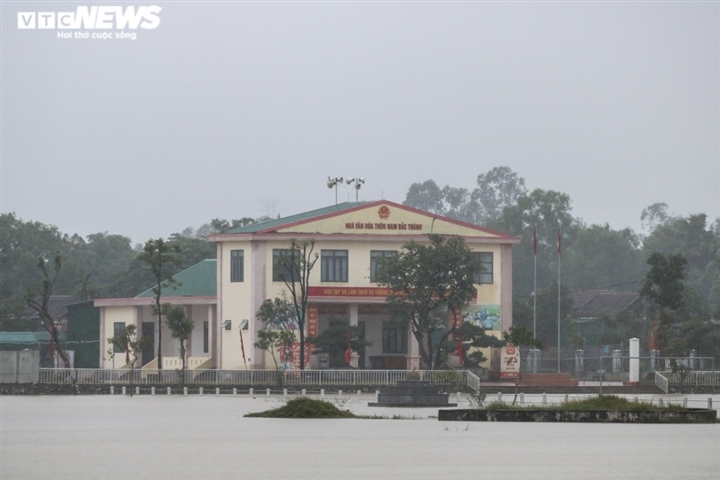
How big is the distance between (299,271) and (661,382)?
1686cm

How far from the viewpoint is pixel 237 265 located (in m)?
66.1

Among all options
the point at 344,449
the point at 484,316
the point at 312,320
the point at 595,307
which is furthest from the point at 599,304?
the point at 344,449

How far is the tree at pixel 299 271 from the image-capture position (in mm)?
61156

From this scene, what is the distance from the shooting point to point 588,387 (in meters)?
55.7

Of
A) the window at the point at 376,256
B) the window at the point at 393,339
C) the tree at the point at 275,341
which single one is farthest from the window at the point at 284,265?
the window at the point at 393,339

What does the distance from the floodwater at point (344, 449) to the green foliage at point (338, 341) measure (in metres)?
26.7

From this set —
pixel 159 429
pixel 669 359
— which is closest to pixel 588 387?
pixel 669 359

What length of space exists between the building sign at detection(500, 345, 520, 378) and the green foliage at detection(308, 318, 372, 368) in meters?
6.17

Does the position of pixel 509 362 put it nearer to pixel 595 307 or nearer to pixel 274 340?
pixel 274 340

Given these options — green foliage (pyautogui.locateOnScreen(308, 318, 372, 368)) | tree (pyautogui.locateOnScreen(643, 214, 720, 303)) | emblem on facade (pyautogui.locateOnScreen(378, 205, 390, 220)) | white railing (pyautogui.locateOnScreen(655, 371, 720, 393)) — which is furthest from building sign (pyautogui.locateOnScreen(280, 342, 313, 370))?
tree (pyautogui.locateOnScreen(643, 214, 720, 303))

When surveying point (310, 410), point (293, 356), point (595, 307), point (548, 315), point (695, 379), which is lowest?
point (695, 379)

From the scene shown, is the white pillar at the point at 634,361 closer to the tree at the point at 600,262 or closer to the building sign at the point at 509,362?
the building sign at the point at 509,362

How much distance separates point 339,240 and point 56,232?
48817 mm

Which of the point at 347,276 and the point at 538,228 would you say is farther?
the point at 538,228
